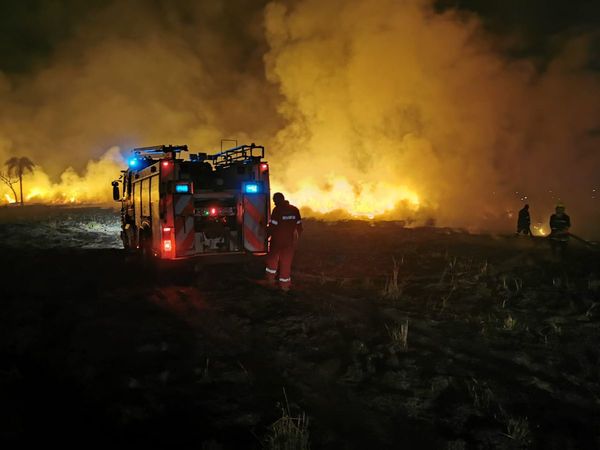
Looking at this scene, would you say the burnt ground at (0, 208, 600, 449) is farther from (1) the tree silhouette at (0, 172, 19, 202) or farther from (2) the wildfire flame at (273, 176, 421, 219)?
(1) the tree silhouette at (0, 172, 19, 202)

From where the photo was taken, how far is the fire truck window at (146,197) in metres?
9.88

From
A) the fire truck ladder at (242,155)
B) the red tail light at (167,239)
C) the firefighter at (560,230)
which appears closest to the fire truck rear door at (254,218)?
the fire truck ladder at (242,155)

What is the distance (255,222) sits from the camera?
9570mm

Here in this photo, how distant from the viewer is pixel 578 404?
4.02 meters

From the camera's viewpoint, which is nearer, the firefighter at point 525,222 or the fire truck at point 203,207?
the fire truck at point 203,207

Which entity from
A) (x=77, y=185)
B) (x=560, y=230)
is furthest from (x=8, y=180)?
(x=560, y=230)

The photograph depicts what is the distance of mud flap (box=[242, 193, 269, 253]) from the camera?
948cm

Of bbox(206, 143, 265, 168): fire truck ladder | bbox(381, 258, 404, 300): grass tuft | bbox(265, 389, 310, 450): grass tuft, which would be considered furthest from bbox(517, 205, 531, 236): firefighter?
bbox(265, 389, 310, 450): grass tuft

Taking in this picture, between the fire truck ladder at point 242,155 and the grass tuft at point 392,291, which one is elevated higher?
the fire truck ladder at point 242,155

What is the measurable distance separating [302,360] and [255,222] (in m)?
4.99

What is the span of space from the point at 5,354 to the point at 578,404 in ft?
18.3

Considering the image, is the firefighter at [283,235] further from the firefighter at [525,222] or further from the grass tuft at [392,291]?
the firefighter at [525,222]

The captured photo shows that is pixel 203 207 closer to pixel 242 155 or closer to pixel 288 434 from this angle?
pixel 242 155

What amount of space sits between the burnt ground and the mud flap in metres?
0.71
